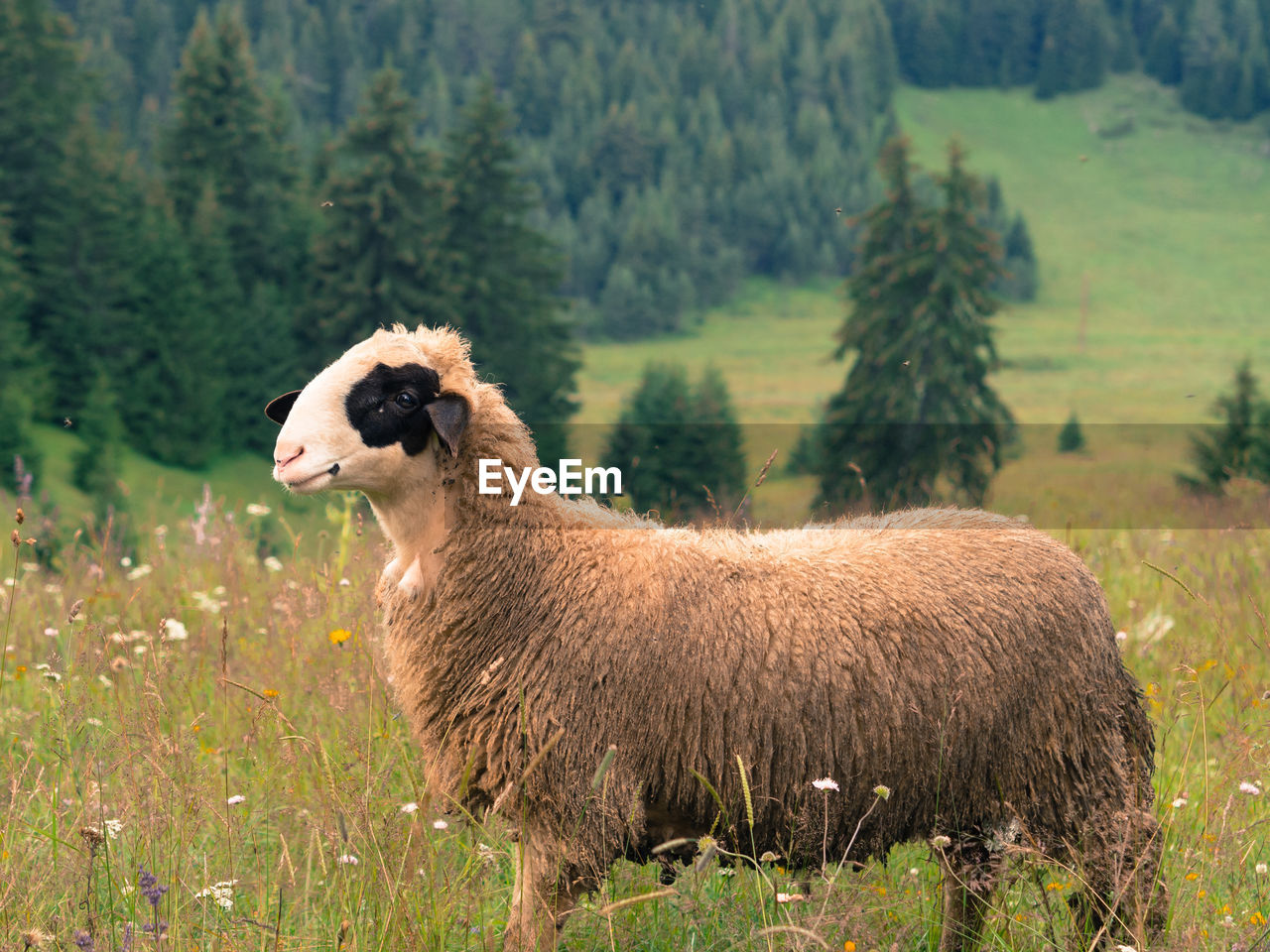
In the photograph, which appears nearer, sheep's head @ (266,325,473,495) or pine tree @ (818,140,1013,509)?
sheep's head @ (266,325,473,495)

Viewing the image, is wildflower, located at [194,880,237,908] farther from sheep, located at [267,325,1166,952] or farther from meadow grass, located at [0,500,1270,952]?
sheep, located at [267,325,1166,952]

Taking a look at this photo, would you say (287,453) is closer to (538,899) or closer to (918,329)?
(538,899)

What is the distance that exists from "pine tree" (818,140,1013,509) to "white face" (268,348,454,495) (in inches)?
1354

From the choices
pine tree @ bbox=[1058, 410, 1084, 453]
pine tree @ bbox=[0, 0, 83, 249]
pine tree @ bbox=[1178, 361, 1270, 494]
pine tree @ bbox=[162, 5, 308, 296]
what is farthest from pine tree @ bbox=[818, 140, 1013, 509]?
pine tree @ bbox=[0, 0, 83, 249]

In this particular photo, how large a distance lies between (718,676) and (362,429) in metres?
1.27

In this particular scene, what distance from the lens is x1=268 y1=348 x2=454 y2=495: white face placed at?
128 inches

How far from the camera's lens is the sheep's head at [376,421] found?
326 cm

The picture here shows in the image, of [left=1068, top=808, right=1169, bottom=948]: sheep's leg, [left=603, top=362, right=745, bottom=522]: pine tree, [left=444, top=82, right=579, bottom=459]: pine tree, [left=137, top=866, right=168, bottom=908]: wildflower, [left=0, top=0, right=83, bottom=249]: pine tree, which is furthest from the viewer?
[left=444, top=82, right=579, bottom=459]: pine tree

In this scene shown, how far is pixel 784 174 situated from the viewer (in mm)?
99500

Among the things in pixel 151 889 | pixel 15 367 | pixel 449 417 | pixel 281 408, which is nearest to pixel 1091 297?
pixel 15 367

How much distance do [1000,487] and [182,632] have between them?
36.6 meters

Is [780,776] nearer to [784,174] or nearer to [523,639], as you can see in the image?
[523,639]

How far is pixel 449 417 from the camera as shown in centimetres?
340

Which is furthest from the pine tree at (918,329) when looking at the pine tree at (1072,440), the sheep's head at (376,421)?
the sheep's head at (376,421)
